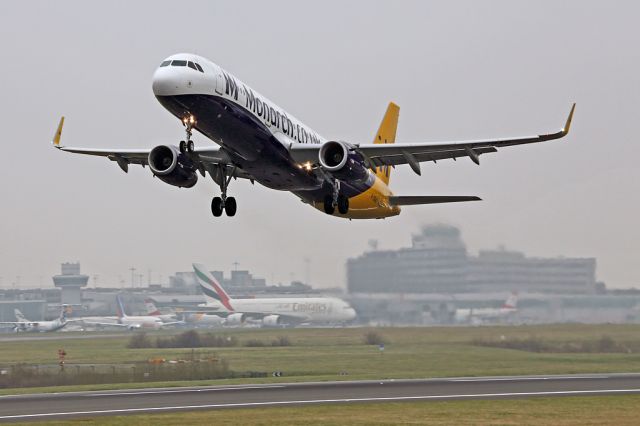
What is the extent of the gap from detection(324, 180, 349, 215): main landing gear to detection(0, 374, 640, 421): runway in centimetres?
920

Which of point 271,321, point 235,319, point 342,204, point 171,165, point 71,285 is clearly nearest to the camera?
point 171,165

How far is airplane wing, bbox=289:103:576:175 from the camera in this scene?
129 feet

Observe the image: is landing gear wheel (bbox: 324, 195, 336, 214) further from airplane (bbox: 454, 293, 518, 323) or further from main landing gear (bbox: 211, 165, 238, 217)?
airplane (bbox: 454, 293, 518, 323)

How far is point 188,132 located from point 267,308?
82.1 m

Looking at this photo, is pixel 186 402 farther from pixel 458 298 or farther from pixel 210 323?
pixel 210 323

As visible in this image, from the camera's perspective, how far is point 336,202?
4372 centimetres

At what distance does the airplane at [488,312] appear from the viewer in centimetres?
7788

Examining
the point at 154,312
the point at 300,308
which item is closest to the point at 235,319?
the point at 300,308

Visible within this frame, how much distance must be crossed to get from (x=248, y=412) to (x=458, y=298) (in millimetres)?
46001

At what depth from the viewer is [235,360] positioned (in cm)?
6812

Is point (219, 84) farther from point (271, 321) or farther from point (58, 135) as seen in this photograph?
point (271, 321)

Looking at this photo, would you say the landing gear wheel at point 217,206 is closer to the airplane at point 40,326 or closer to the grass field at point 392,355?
the grass field at point 392,355

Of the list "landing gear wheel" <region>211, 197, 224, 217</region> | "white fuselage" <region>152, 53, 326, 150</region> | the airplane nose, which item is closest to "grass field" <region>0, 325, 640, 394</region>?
"landing gear wheel" <region>211, 197, 224, 217</region>

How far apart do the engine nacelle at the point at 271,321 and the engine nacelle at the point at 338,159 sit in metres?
76.4
